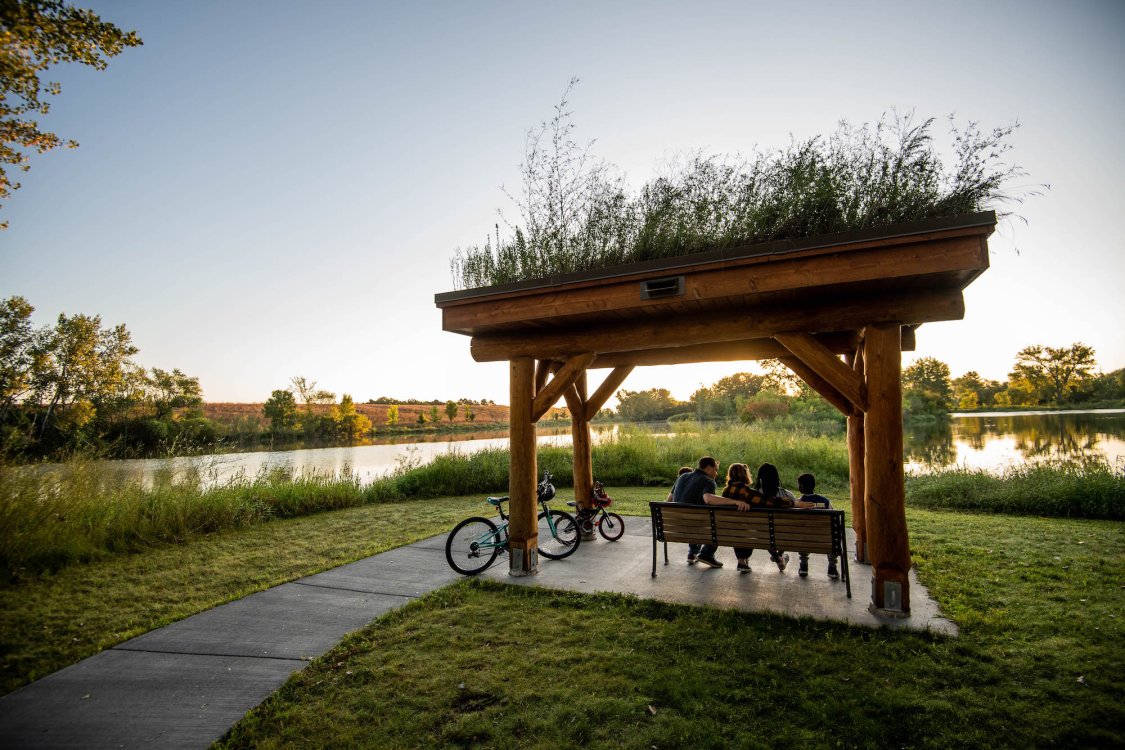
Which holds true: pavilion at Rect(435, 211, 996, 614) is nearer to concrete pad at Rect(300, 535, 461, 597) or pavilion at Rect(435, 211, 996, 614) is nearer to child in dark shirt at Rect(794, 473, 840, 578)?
child in dark shirt at Rect(794, 473, 840, 578)

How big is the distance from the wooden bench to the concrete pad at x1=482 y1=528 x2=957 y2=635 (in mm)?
304

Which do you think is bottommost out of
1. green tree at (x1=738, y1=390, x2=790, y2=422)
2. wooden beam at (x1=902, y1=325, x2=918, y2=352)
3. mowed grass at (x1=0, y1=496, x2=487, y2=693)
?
mowed grass at (x1=0, y1=496, x2=487, y2=693)

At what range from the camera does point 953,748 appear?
226 cm

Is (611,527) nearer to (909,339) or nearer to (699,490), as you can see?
(699,490)

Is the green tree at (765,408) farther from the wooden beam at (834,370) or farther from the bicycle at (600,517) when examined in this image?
the wooden beam at (834,370)

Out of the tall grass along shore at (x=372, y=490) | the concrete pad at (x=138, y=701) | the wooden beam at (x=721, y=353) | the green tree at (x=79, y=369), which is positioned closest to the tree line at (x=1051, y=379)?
the tall grass along shore at (x=372, y=490)

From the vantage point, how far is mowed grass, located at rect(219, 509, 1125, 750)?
7.89 ft

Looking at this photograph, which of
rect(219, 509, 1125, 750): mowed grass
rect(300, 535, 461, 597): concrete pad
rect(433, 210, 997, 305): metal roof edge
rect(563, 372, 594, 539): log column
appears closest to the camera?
rect(219, 509, 1125, 750): mowed grass

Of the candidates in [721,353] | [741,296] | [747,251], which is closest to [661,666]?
[741,296]

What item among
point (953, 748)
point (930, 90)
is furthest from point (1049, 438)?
point (953, 748)

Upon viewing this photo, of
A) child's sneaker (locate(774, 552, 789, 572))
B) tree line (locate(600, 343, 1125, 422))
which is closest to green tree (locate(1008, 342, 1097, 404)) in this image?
tree line (locate(600, 343, 1125, 422))

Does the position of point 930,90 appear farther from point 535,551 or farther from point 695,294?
point 535,551

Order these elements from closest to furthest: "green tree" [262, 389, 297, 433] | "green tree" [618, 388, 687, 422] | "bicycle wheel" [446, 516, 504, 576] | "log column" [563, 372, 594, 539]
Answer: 1. "bicycle wheel" [446, 516, 504, 576]
2. "log column" [563, 372, 594, 539]
3. "green tree" [262, 389, 297, 433]
4. "green tree" [618, 388, 687, 422]

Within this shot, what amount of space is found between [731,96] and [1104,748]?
7.32 meters
